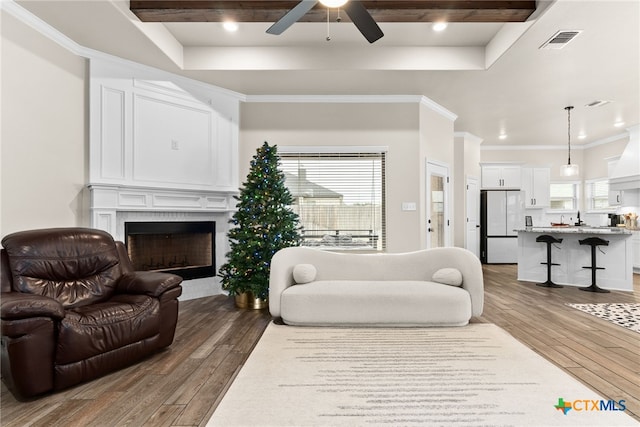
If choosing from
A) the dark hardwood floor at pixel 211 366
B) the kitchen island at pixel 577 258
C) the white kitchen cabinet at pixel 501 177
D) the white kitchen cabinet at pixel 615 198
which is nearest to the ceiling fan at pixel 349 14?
the dark hardwood floor at pixel 211 366

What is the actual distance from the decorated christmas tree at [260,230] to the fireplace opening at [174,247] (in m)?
0.79

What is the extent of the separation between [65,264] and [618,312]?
5.58m

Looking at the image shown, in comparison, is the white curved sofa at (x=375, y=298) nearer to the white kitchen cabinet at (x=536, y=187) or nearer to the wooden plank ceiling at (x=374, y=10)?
the wooden plank ceiling at (x=374, y=10)

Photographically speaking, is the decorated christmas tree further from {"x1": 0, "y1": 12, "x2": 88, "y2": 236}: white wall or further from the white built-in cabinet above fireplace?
{"x1": 0, "y1": 12, "x2": 88, "y2": 236}: white wall

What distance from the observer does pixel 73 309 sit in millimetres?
2479

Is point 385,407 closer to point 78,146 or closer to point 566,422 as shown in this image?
point 566,422

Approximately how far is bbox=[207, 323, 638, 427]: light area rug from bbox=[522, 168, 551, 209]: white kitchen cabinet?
685 cm

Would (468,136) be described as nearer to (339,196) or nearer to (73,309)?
(339,196)

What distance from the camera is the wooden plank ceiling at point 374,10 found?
339cm

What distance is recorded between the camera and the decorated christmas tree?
167 inches

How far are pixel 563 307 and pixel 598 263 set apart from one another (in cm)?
183

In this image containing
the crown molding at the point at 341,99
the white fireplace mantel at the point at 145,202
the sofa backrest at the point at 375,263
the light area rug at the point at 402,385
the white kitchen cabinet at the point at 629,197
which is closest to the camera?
the light area rug at the point at 402,385

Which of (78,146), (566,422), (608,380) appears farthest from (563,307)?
(78,146)

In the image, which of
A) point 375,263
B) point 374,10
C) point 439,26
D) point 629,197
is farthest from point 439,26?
point 629,197
